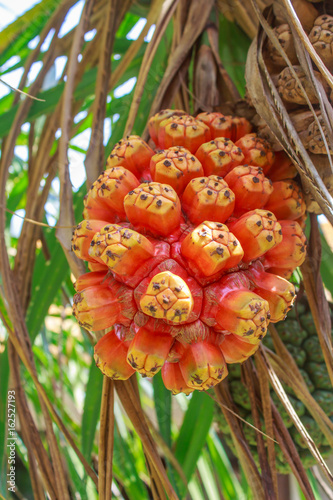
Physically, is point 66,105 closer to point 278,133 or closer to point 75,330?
point 278,133

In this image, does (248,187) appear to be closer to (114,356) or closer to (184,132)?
(184,132)

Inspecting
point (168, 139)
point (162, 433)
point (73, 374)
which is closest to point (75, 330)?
point (73, 374)

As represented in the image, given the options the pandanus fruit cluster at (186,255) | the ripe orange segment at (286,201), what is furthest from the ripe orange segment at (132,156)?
the ripe orange segment at (286,201)

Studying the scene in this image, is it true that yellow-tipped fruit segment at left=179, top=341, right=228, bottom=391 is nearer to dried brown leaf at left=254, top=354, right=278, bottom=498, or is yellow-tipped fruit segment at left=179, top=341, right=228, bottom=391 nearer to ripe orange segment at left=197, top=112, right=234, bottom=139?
dried brown leaf at left=254, top=354, right=278, bottom=498

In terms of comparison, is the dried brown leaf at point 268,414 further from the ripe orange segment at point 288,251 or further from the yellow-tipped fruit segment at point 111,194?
the yellow-tipped fruit segment at point 111,194

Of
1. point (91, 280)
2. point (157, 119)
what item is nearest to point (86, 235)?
point (91, 280)
